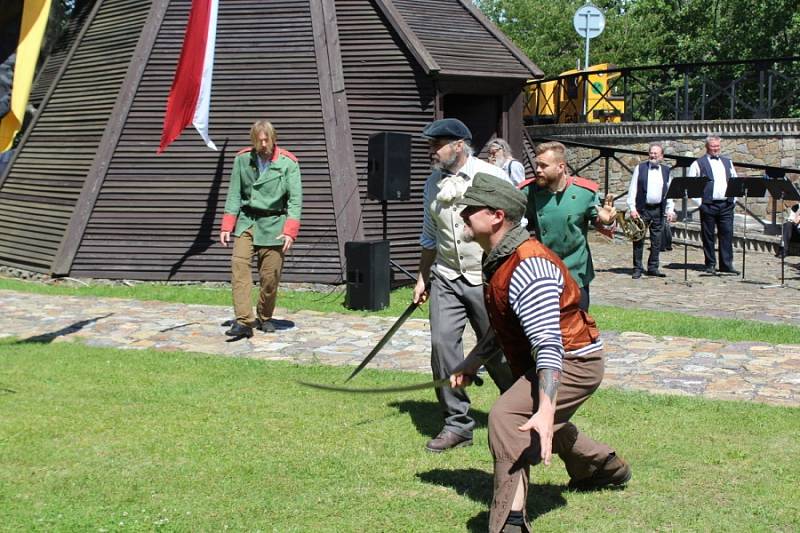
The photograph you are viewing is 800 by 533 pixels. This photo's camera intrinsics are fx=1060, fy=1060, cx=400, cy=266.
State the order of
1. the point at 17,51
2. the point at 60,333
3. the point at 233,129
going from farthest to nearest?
the point at 233,129
the point at 60,333
the point at 17,51

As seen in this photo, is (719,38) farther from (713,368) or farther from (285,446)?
(285,446)

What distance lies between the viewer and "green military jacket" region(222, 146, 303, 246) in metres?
10.4

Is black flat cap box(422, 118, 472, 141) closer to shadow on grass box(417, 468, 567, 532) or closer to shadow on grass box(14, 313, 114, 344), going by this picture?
shadow on grass box(417, 468, 567, 532)

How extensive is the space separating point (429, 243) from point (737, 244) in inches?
543

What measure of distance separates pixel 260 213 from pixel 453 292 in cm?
401

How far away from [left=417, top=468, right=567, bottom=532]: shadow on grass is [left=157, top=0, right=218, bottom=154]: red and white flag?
24.6ft

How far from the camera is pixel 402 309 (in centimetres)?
1284

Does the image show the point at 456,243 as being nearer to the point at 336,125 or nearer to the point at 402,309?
the point at 402,309

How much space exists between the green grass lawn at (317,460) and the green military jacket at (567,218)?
1.18 meters

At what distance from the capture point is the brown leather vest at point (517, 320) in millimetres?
4879

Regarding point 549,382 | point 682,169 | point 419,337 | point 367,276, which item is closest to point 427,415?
point 549,382

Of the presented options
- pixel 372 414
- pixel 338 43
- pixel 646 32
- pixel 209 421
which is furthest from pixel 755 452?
pixel 646 32

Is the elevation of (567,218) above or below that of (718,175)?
below

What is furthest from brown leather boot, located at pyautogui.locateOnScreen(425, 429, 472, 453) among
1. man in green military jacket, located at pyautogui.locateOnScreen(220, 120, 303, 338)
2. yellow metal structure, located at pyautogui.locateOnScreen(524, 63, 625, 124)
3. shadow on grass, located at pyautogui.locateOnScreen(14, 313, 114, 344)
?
yellow metal structure, located at pyautogui.locateOnScreen(524, 63, 625, 124)
